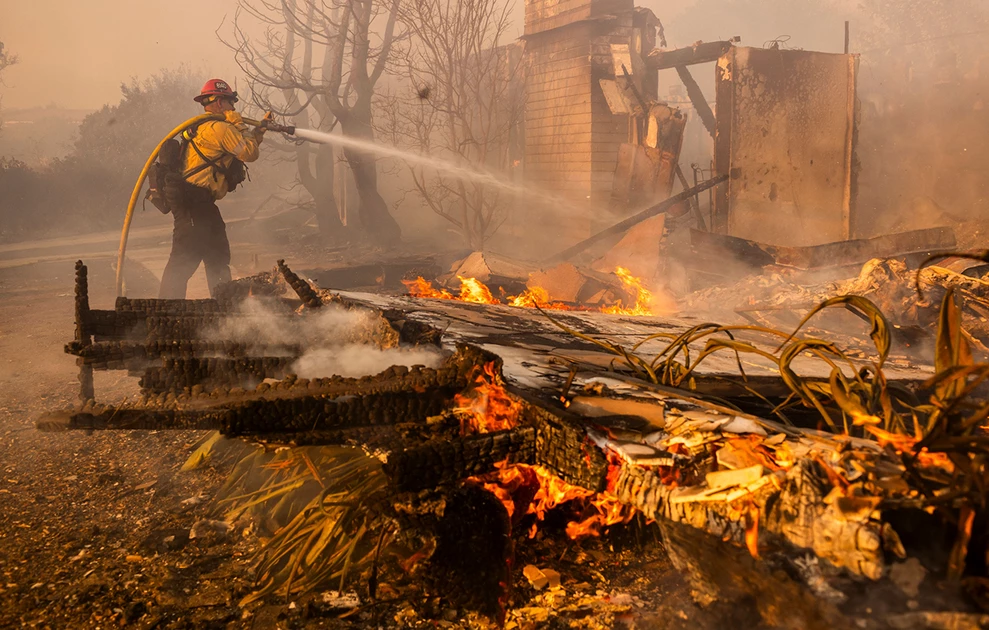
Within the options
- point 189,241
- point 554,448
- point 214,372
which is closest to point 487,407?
point 554,448

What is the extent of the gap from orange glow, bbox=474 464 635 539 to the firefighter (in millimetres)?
5544

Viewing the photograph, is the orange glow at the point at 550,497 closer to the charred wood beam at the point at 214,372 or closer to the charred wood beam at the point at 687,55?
the charred wood beam at the point at 214,372

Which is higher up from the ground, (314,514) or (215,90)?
(215,90)

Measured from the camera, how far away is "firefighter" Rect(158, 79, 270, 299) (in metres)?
6.89

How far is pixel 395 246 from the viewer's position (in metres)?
15.2

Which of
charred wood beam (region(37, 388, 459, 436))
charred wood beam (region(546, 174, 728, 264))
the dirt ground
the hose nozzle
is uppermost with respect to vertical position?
the hose nozzle

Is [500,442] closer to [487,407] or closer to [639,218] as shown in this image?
[487,407]

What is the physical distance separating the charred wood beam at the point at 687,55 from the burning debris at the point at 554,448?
30.1ft

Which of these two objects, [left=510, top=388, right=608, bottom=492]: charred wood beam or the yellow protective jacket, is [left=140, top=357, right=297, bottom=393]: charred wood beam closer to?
[left=510, top=388, right=608, bottom=492]: charred wood beam

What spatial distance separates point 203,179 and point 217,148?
1.24 feet

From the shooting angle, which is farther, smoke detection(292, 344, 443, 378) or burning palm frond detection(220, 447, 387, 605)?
smoke detection(292, 344, 443, 378)

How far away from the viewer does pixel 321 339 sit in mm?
3482

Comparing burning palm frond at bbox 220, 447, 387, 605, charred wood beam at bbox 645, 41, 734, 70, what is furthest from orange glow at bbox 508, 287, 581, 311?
charred wood beam at bbox 645, 41, 734, 70

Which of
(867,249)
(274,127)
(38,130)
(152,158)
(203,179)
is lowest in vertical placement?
(867,249)
